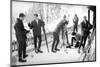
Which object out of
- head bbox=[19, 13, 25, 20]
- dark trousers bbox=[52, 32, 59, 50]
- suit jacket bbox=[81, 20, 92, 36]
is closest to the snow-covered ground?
dark trousers bbox=[52, 32, 59, 50]

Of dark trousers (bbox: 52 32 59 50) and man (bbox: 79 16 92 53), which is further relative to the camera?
man (bbox: 79 16 92 53)

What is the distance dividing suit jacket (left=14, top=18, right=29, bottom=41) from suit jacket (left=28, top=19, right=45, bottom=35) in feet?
0.32

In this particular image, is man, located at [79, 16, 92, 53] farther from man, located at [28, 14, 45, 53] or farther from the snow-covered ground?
man, located at [28, 14, 45, 53]

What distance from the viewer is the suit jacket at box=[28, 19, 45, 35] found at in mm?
2092

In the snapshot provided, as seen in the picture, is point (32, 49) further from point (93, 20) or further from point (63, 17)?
point (93, 20)

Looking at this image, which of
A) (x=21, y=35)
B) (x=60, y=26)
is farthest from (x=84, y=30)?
(x=21, y=35)

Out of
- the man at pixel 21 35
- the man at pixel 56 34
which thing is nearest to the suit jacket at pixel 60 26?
the man at pixel 56 34

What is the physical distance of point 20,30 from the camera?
2049mm

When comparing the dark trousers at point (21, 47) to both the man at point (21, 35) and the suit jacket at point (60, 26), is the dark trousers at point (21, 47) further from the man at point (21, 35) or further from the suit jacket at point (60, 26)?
the suit jacket at point (60, 26)

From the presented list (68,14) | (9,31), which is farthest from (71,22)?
(9,31)

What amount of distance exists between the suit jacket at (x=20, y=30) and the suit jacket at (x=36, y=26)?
0.32 feet

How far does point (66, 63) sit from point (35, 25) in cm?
65

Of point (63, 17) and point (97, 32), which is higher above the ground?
point (63, 17)

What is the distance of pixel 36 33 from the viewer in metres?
2.11
